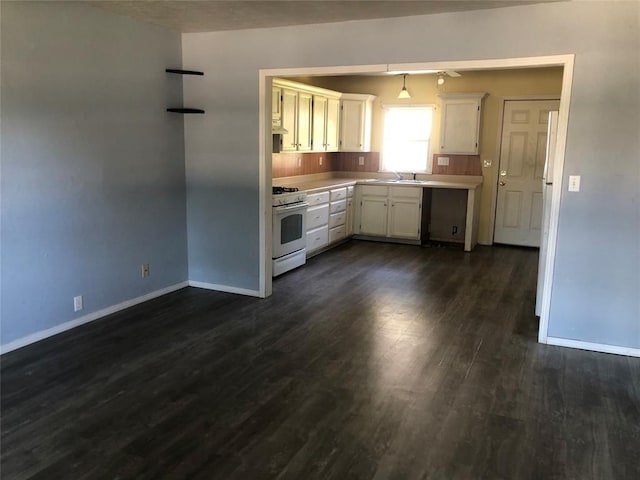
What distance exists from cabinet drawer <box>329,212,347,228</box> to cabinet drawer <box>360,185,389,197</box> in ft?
1.67

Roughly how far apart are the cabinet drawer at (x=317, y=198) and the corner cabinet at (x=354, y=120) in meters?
1.45

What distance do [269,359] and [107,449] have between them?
1259mm

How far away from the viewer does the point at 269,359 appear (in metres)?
3.47

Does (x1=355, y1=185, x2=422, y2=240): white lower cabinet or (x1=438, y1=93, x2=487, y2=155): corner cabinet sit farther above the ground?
(x1=438, y1=93, x2=487, y2=155): corner cabinet

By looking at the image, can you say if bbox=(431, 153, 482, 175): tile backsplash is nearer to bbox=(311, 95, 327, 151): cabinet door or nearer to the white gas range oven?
bbox=(311, 95, 327, 151): cabinet door

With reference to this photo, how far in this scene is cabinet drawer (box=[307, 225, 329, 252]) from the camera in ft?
20.6

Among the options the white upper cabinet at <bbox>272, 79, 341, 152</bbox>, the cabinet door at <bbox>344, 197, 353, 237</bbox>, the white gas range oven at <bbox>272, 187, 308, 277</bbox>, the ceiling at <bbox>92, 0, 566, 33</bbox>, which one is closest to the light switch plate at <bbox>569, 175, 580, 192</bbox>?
the ceiling at <bbox>92, 0, 566, 33</bbox>

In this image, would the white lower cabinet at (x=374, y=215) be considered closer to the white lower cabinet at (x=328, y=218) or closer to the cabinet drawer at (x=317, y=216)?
the white lower cabinet at (x=328, y=218)

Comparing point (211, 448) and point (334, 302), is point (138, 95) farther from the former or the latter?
point (211, 448)

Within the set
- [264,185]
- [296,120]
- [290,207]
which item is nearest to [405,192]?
[296,120]

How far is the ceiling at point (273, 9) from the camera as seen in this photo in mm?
3555

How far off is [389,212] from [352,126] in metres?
1.47

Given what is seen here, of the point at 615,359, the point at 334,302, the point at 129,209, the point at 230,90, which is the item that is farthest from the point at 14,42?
the point at 615,359

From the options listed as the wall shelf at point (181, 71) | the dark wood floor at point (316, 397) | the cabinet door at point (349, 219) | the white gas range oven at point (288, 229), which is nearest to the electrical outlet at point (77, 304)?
the dark wood floor at point (316, 397)
